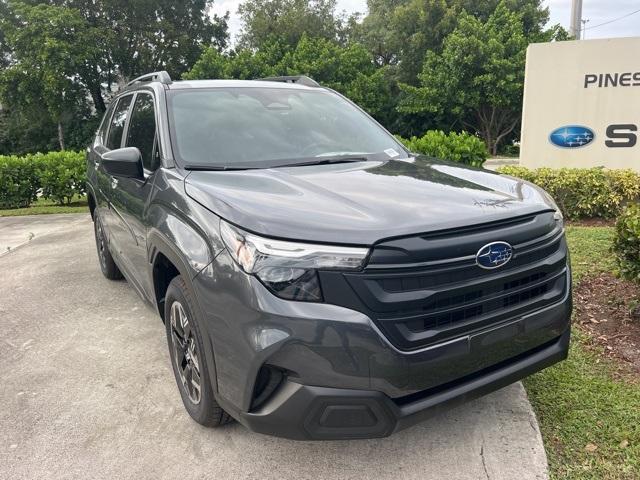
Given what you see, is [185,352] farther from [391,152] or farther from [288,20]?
[288,20]

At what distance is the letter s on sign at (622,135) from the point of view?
7.50m

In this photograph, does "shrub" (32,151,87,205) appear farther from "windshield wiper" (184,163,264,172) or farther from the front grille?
the front grille

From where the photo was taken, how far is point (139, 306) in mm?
4836

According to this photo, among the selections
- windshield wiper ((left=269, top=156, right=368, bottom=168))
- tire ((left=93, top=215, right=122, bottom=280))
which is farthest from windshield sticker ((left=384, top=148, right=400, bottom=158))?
tire ((left=93, top=215, right=122, bottom=280))

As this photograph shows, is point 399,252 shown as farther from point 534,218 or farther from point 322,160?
point 322,160

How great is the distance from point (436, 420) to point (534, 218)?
1190mm

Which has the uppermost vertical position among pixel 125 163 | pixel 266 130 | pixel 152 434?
pixel 266 130

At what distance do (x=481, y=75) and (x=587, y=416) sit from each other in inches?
853

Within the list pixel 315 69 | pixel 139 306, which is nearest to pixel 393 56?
pixel 315 69

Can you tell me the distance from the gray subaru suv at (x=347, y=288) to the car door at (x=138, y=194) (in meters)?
0.18

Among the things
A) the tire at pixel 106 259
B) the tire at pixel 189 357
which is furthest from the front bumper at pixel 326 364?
the tire at pixel 106 259

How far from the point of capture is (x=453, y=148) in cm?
744

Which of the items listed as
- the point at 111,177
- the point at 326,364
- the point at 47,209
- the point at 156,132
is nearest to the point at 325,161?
the point at 156,132

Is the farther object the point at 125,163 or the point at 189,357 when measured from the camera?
the point at 125,163
